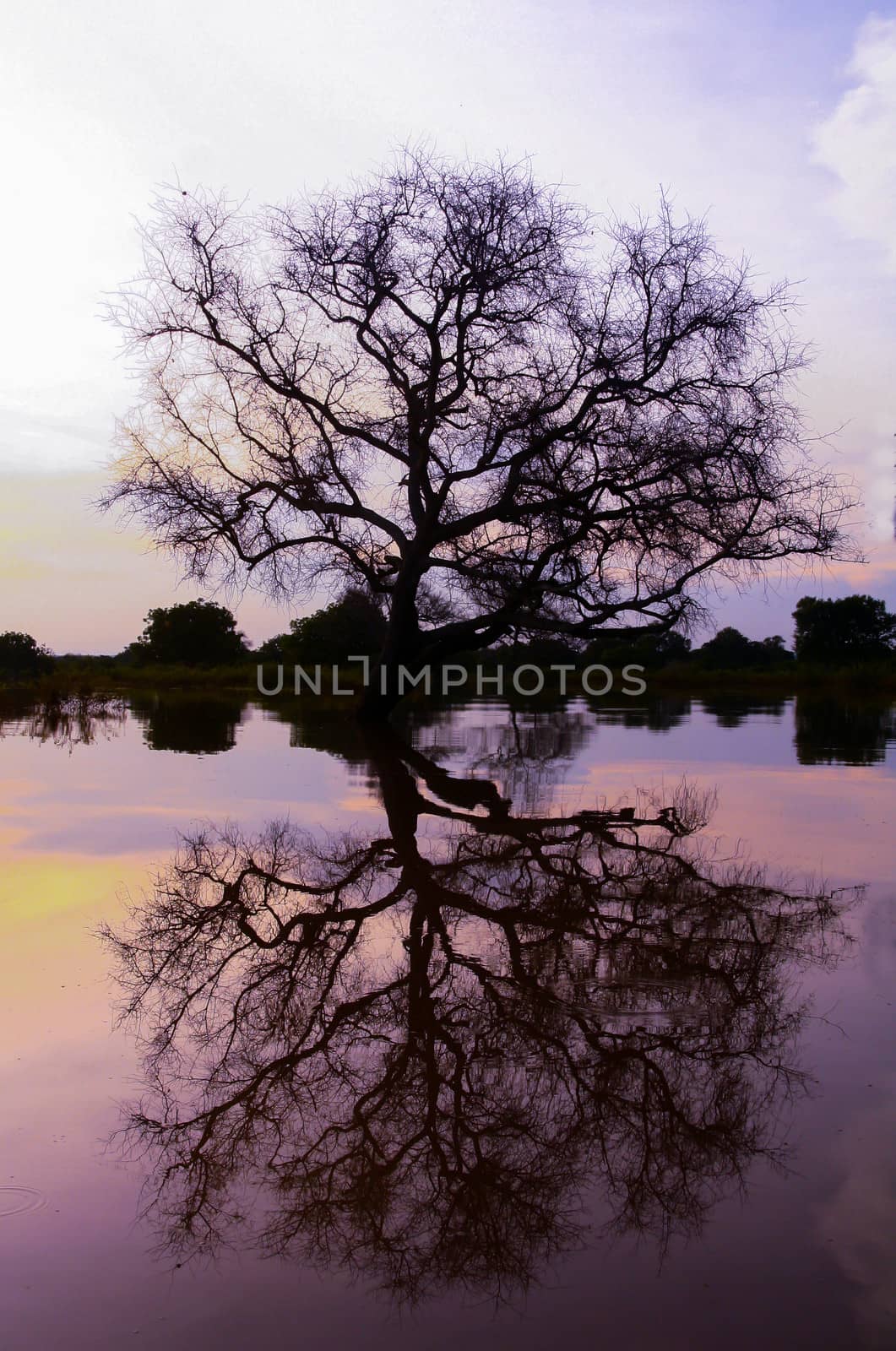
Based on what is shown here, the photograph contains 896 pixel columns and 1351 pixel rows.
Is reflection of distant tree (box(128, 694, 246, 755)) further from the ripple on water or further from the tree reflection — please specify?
the ripple on water

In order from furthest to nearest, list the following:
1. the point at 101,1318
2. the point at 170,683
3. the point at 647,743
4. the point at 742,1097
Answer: the point at 170,683 < the point at 647,743 < the point at 742,1097 < the point at 101,1318

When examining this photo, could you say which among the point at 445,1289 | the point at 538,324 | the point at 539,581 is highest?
the point at 538,324

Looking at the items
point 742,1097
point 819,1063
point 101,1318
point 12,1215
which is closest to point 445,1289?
point 101,1318

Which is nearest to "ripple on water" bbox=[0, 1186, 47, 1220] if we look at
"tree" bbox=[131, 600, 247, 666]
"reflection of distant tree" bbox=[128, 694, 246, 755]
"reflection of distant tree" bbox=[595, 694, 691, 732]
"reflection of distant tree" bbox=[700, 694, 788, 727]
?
"reflection of distant tree" bbox=[128, 694, 246, 755]

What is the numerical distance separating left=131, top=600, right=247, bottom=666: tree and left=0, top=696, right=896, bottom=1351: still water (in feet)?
171

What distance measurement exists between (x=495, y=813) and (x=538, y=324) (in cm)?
1128

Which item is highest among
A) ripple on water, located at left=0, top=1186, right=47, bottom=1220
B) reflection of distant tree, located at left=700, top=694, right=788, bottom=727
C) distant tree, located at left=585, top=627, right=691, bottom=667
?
distant tree, located at left=585, top=627, right=691, bottom=667

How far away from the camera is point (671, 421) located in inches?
706

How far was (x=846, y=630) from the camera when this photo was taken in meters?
68.3

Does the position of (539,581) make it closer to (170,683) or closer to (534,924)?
(534,924)

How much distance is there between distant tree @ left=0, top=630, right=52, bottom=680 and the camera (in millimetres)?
45688

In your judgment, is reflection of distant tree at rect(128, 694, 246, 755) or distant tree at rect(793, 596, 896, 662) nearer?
reflection of distant tree at rect(128, 694, 246, 755)

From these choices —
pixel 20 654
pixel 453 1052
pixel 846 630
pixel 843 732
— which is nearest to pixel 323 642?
pixel 20 654

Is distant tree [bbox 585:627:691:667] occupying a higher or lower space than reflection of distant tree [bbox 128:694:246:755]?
higher
